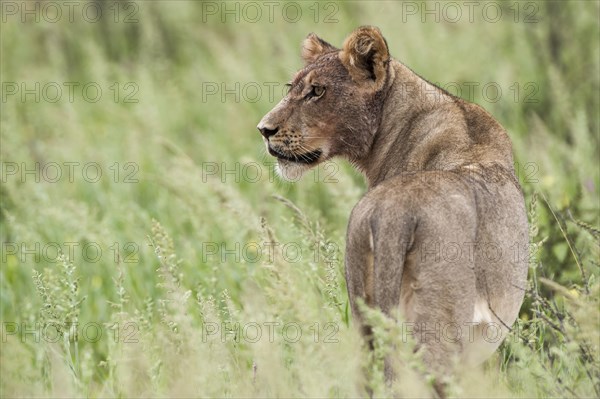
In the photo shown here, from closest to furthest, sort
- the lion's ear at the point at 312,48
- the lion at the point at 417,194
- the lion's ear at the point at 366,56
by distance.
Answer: the lion at the point at 417,194
the lion's ear at the point at 366,56
the lion's ear at the point at 312,48

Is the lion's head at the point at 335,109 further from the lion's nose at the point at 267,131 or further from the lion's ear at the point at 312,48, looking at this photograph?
the lion's ear at the point at 312,48

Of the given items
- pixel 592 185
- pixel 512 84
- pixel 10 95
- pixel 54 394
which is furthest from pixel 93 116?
pixel 54 394

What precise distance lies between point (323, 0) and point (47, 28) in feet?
10.1

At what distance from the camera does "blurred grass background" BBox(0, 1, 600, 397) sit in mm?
4074

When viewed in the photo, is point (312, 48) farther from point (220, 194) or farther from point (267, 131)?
point (220, 194)

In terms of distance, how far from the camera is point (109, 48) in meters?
12.5

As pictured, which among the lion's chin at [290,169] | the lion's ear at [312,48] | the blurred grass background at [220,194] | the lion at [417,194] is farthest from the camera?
the lion's ear at [312,48]

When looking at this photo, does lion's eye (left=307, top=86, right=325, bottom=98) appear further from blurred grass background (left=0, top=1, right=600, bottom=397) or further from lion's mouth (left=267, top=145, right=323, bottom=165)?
blurred grass background (left=0, top=1, right=600, bottom=397)

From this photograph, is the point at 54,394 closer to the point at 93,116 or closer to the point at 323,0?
the point at 93,116

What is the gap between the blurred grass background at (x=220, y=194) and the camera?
4.07 m

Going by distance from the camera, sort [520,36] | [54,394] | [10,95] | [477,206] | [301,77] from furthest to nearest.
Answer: [10,95]
[520,36]
[301,77]
[54,394]
[477,206]

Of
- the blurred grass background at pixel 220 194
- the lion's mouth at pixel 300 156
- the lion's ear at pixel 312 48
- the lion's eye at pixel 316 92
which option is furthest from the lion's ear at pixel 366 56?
the blurred grass background at pixel 220 194

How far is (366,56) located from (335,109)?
0.26 metres

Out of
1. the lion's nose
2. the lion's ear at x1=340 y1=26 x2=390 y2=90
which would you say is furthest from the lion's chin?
the lion's ear at x1=340 y1=26 x2=390 y2=90
